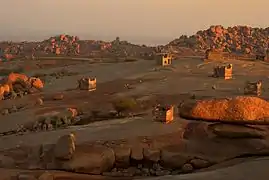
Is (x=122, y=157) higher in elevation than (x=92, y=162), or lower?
lower

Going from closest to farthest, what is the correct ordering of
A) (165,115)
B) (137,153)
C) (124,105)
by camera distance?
1. (137,153)
2. (165,115)
3. (124,105)

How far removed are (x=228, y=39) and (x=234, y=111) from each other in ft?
322

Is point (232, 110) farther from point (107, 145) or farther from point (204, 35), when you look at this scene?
point (204, 35)

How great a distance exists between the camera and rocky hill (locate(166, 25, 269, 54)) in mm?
112250

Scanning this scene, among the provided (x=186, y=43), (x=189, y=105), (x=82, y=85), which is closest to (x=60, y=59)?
(x=186, y=43)

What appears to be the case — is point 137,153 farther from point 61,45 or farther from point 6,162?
point 61,45

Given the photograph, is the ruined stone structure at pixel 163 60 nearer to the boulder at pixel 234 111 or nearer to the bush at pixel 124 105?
the bush at pixel 124 105

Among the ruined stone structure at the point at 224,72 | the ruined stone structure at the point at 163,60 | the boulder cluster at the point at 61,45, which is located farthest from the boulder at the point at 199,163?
the boulder cluster at the point at 61,45

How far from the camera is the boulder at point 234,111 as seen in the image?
1026 inches

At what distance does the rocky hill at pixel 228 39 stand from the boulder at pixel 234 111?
81.9 metres

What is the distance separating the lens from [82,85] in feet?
148

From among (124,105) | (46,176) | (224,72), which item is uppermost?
(224,72)

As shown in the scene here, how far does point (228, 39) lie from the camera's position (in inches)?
4751

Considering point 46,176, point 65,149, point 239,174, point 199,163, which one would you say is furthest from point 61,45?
point 239,174
